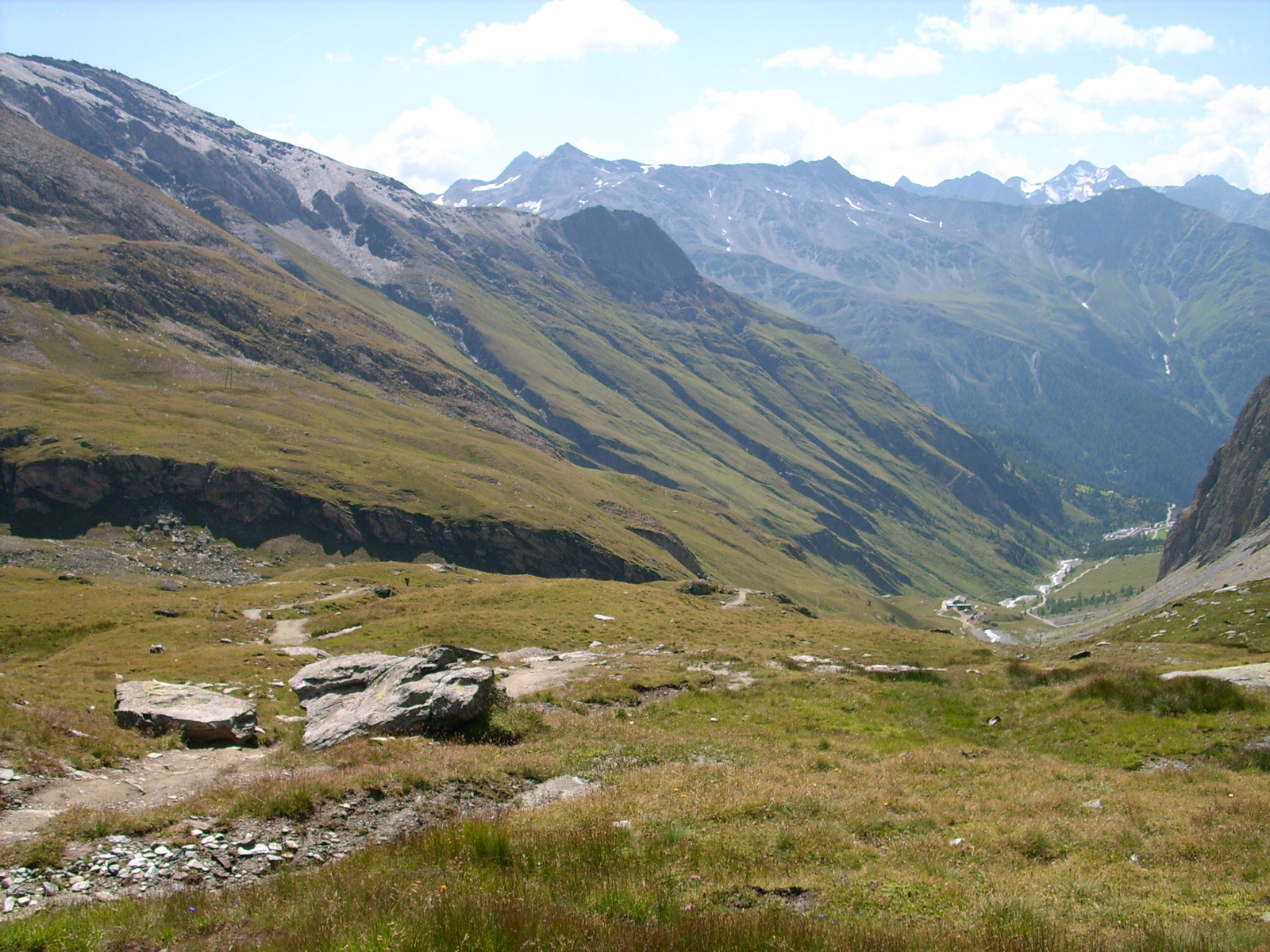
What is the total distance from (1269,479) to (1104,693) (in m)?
149

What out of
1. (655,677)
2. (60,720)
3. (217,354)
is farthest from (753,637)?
(217,354)

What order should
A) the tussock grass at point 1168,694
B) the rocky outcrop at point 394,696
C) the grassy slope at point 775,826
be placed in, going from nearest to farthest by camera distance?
the grassy slope at point 775,826, the tussock grass at point 1168,694, the rocky outcrop at point 394,696

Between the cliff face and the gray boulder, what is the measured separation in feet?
510

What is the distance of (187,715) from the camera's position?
22.8m

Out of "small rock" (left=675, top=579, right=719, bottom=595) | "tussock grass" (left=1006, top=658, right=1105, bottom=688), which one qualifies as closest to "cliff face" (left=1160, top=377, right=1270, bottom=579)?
"small rock" (left=675, top=579, right=719, bottom=595)

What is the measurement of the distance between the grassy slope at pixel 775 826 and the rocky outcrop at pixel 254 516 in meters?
93.4

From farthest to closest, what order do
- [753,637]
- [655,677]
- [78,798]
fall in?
[753,637], [655,677], [78,798]

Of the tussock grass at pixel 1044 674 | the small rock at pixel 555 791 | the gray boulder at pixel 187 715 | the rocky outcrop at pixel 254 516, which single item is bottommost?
the rocky outcrop at pixel 254 516

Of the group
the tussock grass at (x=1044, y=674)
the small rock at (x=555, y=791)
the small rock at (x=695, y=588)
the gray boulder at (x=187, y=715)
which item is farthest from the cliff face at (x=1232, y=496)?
the gray boulder at (x=187, y=715)

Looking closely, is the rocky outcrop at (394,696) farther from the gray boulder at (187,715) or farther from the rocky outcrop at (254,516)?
the rocky outcrop at (254,516)

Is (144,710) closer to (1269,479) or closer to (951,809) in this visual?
(951,809)

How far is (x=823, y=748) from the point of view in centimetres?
2289

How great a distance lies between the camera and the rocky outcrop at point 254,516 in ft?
358

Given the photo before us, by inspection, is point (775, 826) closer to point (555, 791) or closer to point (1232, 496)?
point (555, 791)
